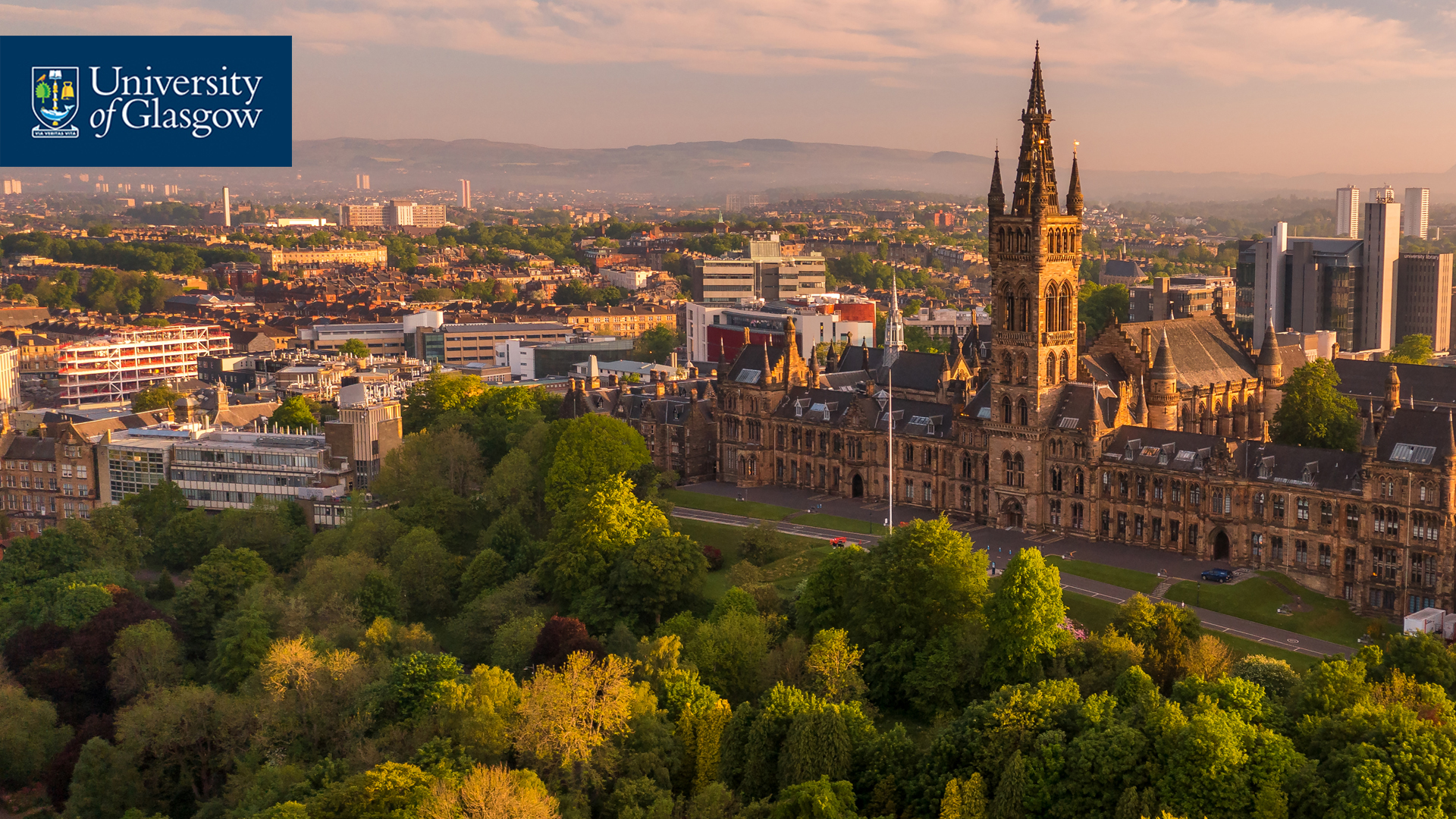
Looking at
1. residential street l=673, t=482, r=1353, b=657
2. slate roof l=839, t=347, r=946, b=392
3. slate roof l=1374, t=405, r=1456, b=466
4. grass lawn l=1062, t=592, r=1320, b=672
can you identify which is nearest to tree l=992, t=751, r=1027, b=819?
grass lawn l=1062, t=592, r=1320, b=672

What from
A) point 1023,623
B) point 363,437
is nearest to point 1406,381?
point 1023,623

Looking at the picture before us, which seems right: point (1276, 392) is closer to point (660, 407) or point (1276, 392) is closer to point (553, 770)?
point (660, 407)

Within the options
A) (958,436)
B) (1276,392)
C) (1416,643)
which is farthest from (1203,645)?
(1276,392)

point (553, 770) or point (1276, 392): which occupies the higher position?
point (1276, 392)

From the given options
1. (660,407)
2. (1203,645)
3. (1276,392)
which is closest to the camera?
(1203,645)

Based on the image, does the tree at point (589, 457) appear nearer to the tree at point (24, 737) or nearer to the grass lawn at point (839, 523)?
the grass lawn at point (839, 523)
